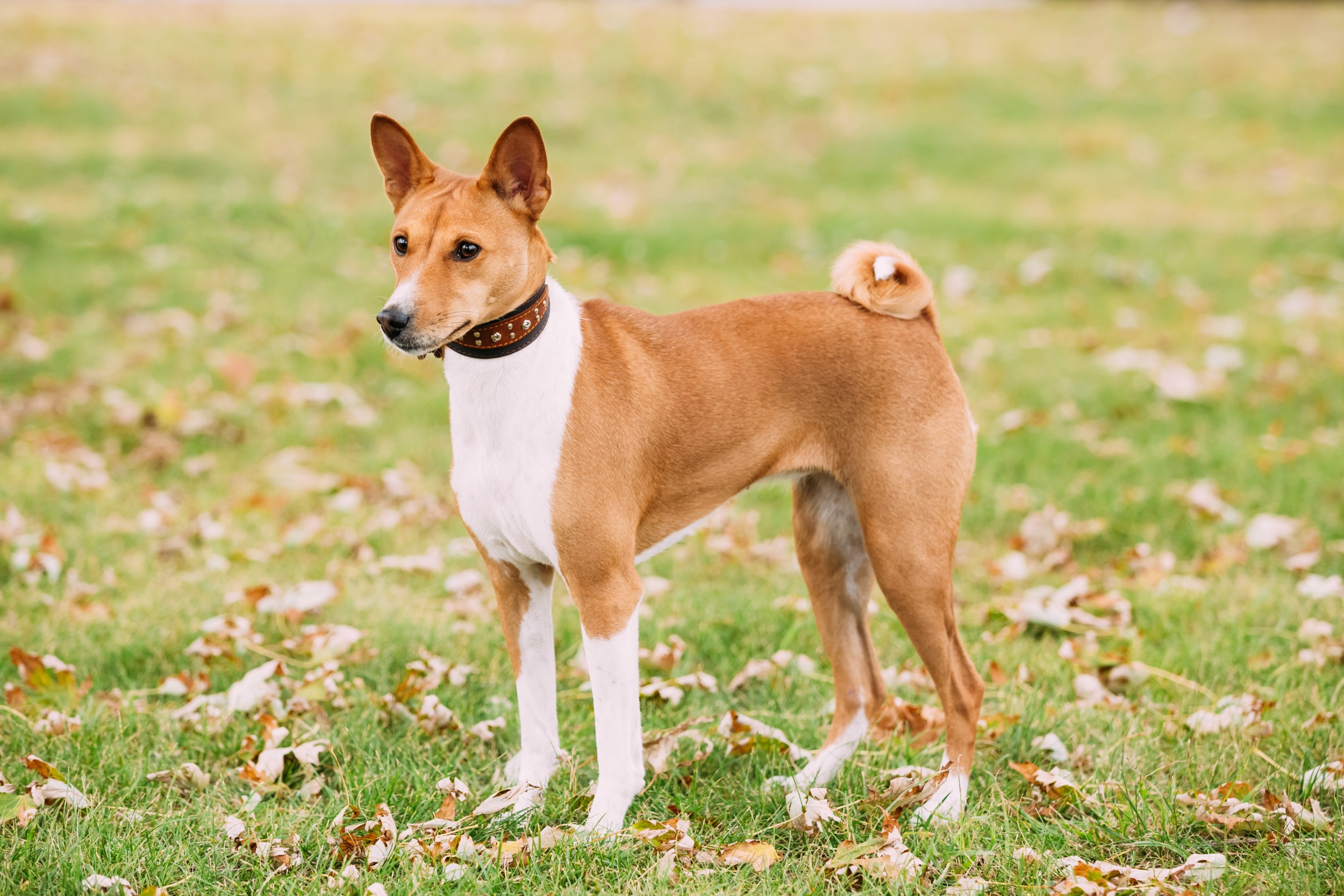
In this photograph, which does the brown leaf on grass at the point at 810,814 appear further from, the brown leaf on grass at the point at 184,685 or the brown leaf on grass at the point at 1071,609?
the brown leaf on grass at the point at 184,685

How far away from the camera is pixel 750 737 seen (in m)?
3.62

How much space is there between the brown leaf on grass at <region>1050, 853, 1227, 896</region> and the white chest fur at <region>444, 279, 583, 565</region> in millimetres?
1520

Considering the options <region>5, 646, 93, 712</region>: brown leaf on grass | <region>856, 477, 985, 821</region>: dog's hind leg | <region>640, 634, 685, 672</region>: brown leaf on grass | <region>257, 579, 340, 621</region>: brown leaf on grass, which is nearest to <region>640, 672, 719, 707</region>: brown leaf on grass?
<region>640, 634, 685, 672</region>: brown leaf on grass

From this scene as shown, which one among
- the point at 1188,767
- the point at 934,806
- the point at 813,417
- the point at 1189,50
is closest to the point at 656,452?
the point at 813,417

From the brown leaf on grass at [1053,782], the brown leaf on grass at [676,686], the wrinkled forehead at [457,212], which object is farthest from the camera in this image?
the brown leaf on grass at [676,686]

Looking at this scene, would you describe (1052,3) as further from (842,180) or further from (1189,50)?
(842,180)

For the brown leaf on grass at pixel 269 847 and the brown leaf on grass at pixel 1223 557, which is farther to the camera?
the brown leaf on grass at pixel 1223 557

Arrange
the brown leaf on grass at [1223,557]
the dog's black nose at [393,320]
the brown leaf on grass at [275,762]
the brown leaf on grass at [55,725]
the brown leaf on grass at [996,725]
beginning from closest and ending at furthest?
the dog's black nose at [393,320], the brown leaf on grass at [275,762], the brown leaf on grass at [55,725], the brown leaf on grass at [996,725], the brown leaf on grass at [1223,557]

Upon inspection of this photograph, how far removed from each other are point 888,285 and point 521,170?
44.7 inches

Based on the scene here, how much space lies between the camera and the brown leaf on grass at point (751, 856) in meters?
3.07

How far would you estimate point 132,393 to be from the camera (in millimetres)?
6801

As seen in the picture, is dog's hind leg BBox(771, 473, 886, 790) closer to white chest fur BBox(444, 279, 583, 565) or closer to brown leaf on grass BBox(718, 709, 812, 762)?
brown leaf on grass BBox(718, 709, 812, 762)

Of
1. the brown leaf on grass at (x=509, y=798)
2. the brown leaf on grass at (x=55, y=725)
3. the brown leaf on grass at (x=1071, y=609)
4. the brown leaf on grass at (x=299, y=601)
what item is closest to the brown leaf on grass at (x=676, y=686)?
the brown leaf on grass at (x=509, y=798)

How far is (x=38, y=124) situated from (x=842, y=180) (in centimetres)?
806
